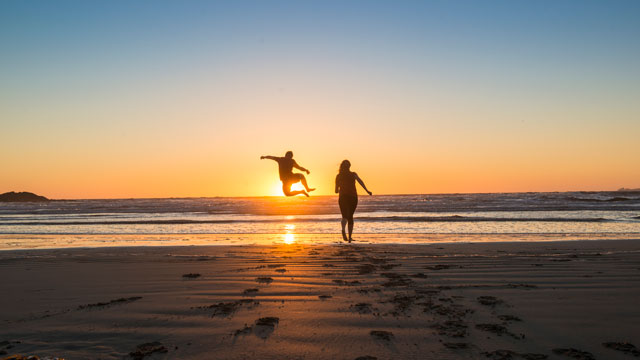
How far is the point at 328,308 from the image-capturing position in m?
4.47

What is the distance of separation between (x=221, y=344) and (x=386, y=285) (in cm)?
270

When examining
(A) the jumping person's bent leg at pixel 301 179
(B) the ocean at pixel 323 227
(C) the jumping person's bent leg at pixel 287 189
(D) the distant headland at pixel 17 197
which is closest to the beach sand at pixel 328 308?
(C) the jumping person's bent leg at pixel 287 189

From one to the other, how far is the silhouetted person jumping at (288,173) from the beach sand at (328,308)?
429 centimetres

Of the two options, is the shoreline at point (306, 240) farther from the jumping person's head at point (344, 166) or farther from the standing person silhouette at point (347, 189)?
the jumping person's head at point (344, 166)

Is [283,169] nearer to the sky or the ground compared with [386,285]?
nearer to the sky

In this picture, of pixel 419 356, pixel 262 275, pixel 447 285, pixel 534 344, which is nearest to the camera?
pixel 419 356

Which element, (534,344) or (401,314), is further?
(401,314)

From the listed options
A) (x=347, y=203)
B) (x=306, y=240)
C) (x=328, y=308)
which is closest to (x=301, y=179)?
(x=347, y=203)

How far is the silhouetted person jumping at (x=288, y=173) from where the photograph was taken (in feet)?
39.2

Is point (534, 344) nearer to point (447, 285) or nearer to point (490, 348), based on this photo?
point (490, 348)

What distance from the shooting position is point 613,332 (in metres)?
3.64

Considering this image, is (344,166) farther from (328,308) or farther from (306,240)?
(328,308)

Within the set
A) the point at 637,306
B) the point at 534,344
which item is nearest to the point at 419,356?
the point at 534,344

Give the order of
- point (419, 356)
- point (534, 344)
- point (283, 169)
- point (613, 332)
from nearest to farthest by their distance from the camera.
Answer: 1. point (419, 356)
2. point (534, 344)
3. point (613, 332)
4. point (283, 169)
